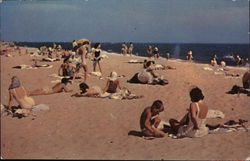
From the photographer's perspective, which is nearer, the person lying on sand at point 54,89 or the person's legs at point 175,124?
the person's legs at point 175,124

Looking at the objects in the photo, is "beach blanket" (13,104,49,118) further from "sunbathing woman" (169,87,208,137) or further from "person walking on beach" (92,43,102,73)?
"sunbathing woman" (169,87,208,137)

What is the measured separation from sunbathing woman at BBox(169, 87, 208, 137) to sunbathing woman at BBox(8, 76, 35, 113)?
3178 mm

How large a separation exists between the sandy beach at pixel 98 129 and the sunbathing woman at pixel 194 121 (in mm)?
163

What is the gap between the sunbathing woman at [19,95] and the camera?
351 inches

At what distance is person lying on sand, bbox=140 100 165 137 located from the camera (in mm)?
8773

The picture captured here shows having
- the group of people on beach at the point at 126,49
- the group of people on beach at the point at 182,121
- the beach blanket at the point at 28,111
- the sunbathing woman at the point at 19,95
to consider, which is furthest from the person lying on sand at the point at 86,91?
the group of people on beach at the point at 126,49

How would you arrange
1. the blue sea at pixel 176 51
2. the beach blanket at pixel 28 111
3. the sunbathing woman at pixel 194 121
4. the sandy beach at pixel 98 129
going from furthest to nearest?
the blue sea at pixel 176 51 < the beach blanket at pixel 28 111 < the sunbathing woman at pixel 194 121 < the sandy beach at pixel 98 129

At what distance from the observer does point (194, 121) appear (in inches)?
346

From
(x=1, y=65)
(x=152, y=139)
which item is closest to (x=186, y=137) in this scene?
(x=152, y=139)

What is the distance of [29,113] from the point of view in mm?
8953

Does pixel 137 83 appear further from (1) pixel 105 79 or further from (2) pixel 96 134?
(2) pixel 96 134

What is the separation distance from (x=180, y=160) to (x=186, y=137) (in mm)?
922

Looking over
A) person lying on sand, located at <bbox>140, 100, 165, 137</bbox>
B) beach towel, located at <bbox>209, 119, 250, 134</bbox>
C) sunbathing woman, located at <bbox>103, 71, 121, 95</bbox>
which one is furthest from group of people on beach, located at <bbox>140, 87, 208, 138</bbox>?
sunbathing woman, located at <bbox>103, 71, 121, 95</bbox>

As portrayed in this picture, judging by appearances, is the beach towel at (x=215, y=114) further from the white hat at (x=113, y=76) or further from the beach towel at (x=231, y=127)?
the white hat at (x=113, y=76)
